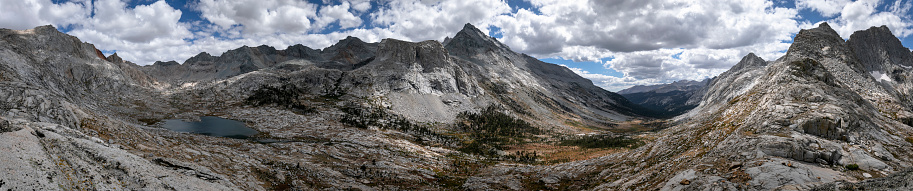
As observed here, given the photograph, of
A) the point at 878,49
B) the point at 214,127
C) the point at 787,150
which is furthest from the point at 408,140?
the point at 878,49

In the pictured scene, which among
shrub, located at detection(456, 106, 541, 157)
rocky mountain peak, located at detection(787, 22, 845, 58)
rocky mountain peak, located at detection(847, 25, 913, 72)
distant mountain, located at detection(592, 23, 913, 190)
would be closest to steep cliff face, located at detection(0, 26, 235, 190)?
distant mountain, located at detection(592, 23, 913, 190)

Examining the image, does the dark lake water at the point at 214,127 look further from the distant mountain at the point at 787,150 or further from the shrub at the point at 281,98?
the distant mountain at the point at 787,150

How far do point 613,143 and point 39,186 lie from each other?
9177 cm

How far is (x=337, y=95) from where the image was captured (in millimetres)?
145250

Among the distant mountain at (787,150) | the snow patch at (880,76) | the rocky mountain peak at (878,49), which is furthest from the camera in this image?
the rocky mountain peak at (878,49)

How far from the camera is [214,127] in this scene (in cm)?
8988

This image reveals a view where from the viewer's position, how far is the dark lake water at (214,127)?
81000 mm

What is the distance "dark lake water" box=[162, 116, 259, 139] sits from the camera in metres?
81.0

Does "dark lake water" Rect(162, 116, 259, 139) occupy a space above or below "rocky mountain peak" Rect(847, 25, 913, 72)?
below

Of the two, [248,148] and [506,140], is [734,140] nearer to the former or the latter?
[248,148]

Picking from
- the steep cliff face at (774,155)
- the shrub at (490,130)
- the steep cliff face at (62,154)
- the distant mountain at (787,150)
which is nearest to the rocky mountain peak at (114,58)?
the steep cliff face at (62,154)

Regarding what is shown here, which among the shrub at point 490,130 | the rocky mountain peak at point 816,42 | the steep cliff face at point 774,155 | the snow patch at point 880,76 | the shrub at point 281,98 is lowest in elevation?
the shrub at point 490,130

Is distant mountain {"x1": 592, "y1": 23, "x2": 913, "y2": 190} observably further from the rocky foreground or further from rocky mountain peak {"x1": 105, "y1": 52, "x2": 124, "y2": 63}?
rocky mountain peak {"x1": 105, "y1": 52, "x2": 124, "y2": 63}

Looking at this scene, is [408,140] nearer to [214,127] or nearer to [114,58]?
[214,127]
